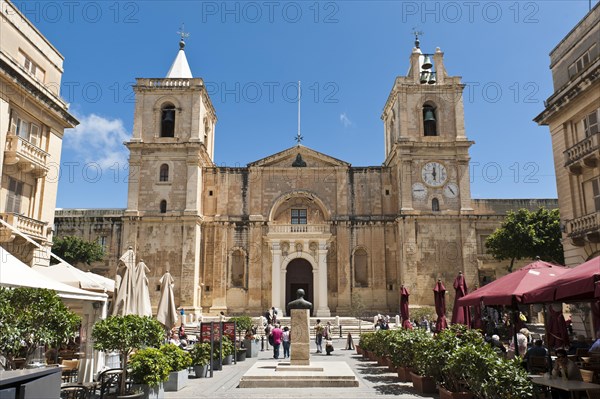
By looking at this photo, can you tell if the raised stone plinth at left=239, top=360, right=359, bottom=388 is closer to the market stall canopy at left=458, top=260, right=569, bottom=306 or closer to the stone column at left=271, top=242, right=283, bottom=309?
the market stall canopy at left=458, top=260, right=569, bottom=306

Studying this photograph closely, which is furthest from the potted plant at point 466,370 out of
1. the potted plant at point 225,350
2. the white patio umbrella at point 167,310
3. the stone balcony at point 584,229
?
the stone balcony at point 584,229

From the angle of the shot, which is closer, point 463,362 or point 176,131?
point 463,362

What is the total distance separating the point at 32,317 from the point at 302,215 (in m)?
28.7

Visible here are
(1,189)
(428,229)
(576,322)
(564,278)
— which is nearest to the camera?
(564,278)

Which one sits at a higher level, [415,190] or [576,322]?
[415,190]

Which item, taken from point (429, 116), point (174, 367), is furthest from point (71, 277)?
point (429, 116)

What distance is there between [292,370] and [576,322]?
42.6ft

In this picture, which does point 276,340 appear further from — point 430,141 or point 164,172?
point 430,141

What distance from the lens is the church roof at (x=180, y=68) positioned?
36469 mm

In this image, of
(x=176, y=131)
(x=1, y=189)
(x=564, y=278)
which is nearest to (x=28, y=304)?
(x=564, y=278)

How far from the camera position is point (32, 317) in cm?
770

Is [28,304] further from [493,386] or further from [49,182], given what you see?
[49,182]

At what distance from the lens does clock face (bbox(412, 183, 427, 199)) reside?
33294 mm

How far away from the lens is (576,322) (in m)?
19.4
